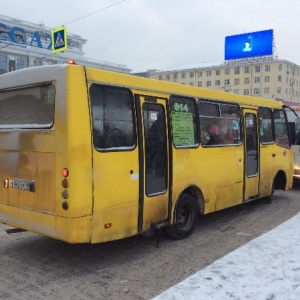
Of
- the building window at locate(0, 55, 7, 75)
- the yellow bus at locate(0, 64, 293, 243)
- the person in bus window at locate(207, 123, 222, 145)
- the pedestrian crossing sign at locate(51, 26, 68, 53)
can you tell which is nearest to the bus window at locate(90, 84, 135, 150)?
the yellow bus at locate(0, 64, 293, 243)

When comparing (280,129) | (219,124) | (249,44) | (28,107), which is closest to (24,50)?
(249,44)

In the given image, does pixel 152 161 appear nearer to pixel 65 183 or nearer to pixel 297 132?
pixel 65 183

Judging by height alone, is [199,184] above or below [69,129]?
below

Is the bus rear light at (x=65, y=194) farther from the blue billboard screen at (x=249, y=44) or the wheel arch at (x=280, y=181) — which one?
the blue billboard screen at (x=249, y=44)

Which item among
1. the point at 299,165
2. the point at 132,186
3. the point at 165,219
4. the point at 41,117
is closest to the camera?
the point at 41,117

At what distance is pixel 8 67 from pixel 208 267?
61.4 meters

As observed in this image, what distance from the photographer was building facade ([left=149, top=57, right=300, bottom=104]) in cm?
9375

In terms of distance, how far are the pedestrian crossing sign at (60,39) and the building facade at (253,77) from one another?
254ft

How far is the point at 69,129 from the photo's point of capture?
4660 mm

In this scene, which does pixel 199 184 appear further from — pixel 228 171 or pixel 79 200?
pixel 79 200

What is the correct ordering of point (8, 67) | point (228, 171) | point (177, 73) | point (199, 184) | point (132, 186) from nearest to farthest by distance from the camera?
point (132, 186) → point (199, 184) → point (228, 171) → point (8, 67) → point (177, 73)

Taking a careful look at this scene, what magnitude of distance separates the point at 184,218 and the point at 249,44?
2561 centimetres

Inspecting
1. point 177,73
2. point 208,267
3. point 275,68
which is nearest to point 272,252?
point 208,267

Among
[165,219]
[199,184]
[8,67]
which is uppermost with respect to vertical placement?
[8,67]
